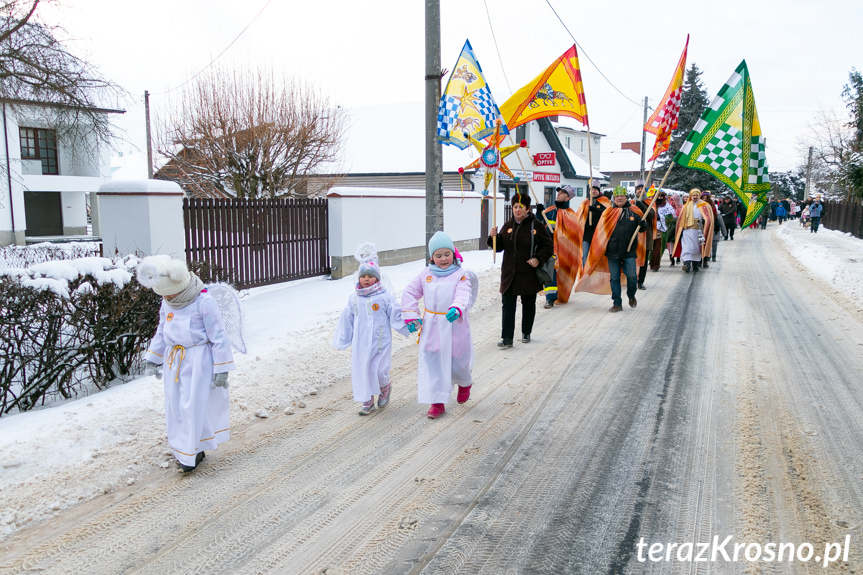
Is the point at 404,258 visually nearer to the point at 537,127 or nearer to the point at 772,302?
the point at 772,302

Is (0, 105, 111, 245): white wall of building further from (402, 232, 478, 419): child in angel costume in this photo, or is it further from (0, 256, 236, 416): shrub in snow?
(402, 232, 478, 419): child in angel costume

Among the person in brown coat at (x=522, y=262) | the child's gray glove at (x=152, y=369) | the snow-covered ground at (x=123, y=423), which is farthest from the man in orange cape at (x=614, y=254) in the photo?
the child's gray glove at (x=152, y=369)

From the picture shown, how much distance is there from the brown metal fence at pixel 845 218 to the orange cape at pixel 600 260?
22.6 meters

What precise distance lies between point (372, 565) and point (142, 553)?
117 centimetres

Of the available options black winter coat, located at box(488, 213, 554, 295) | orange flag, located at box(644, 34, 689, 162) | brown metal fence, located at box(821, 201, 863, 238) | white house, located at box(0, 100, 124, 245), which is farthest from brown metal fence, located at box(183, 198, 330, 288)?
brown metal fence, located at box(821, 201, 863, 238)

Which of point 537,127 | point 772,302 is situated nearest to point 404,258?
point 772,302

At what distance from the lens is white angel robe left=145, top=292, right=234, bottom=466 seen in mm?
4039

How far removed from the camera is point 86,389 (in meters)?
6.10

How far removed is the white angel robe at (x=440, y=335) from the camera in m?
5.10

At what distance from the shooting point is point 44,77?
1095cm

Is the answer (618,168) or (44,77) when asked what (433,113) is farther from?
(618,168)

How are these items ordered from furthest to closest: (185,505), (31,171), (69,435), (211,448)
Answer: (31,171)
(69,435)
(211,448)
(185,505)

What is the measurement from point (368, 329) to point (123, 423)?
202 centimetres

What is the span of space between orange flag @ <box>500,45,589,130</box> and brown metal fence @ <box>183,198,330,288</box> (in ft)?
16.5
